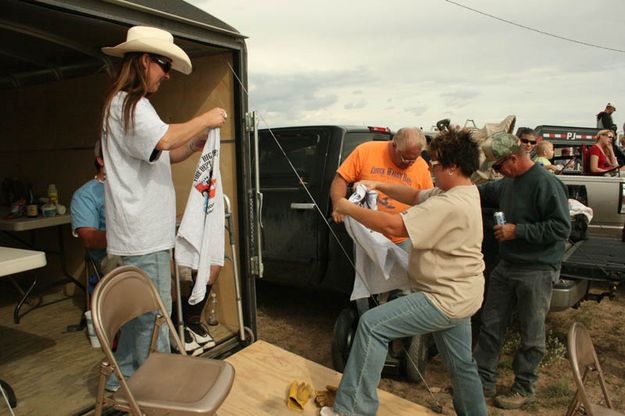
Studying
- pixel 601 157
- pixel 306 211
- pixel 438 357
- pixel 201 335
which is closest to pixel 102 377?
pixel 201 335

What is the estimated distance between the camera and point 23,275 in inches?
219

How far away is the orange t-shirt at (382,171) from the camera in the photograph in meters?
3.54

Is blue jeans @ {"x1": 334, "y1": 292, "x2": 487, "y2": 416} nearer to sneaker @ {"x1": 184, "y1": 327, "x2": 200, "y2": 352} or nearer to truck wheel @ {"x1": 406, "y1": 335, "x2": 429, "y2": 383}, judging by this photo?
truck wheel @ {"x1": 406, "y1": 335, "x2": 429, "y2": 383}

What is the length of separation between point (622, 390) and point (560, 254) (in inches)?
48.2

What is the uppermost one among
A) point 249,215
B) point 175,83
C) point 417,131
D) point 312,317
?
point 175,83

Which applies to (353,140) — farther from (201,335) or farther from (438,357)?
(201,335)

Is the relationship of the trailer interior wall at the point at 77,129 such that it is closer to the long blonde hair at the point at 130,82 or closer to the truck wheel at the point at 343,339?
the truck wheel at the point at 343,339

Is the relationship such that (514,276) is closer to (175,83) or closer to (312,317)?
(312,317)

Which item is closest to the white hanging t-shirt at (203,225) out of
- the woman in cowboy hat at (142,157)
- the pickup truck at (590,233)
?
the woman in cowboy hat at (142,157)

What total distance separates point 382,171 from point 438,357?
1.76 m

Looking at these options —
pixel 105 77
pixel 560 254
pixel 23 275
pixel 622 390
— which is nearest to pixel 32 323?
pixel 23 275

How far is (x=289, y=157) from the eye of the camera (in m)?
4.68

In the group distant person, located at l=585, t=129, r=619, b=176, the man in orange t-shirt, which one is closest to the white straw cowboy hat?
the man in orange t-shirt

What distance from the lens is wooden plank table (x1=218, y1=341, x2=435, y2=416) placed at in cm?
268
